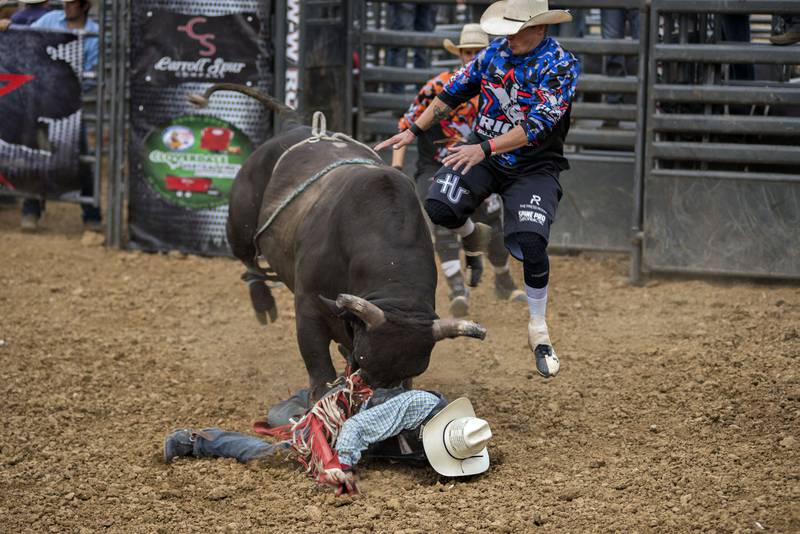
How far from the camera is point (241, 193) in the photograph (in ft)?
22.7

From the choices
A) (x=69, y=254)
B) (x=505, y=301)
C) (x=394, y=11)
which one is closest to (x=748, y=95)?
(x=505, y=301)

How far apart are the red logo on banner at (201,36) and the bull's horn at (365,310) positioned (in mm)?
5336

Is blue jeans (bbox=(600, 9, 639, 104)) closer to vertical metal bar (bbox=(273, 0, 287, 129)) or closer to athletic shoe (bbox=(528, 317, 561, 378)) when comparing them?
vertical metal bar (bbox=(273, 0, 287, 129))

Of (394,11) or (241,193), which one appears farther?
(394,11)

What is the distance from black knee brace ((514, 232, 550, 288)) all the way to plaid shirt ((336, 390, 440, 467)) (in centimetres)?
102

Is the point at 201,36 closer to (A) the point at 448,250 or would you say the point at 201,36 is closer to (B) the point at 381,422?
(A) the point at 448,250

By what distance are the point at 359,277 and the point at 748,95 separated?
4.31m

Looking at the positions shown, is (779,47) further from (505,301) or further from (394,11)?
(394,11)

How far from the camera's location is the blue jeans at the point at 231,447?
5.29 m

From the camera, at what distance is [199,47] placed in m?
9.62

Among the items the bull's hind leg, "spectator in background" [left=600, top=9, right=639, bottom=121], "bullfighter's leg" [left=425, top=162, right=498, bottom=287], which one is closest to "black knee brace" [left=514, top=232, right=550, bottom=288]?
"bullfighter's leg" [left=425, top=162, right=498, bottom=287]

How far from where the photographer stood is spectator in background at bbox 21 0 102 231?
1028 centimetres

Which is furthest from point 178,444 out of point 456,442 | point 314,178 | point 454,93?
point 454,93

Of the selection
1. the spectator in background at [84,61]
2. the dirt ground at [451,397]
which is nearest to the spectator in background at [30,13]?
the spectator in background at [84,61]
